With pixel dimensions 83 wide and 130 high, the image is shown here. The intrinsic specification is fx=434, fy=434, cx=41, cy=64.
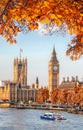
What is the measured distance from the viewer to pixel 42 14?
3.85 meters

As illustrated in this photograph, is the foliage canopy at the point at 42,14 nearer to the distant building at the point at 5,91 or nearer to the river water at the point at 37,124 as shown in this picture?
the river water at the point at 37,124

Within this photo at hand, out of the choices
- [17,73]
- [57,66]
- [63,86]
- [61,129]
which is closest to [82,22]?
[61,129]

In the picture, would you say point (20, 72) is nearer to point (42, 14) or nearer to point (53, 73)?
point (53, 73)

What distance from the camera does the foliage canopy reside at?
3.77m

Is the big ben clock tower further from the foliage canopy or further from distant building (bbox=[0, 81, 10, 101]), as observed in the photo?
the foliage canopy

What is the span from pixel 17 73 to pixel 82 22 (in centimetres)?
14692

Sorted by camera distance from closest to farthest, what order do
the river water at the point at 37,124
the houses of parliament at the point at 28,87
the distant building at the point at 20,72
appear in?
the river water at the point at 37,124 → the houses of parliament at the point at 28,87 → the distant building at the point at 20,72

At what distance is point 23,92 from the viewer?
449 feet

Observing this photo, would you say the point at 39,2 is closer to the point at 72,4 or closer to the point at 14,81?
the point at 72,4

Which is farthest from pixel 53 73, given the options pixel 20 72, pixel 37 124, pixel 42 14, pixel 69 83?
pixel 42 14

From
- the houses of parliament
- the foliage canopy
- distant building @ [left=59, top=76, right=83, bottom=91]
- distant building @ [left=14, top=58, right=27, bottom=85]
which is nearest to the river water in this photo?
the foliage canopy

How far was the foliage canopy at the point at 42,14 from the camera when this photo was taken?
3.77m

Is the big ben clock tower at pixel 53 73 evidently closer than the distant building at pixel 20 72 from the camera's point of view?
Yes

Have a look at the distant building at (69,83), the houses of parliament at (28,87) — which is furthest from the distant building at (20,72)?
the distant building at (69,83)
